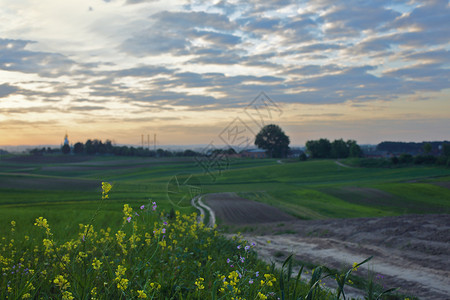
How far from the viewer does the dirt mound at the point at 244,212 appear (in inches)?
1239

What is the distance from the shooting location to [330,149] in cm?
12550

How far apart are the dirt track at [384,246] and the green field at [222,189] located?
8.21 meters

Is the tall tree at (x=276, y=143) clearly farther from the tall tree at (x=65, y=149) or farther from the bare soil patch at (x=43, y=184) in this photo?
the bare soil patch at (x=43, y=184)

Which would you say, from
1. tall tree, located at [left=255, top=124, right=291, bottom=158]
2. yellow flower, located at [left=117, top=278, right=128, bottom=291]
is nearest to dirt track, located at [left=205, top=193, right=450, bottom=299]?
yellow flower, located at [left=117, top=278, right=128, bottom=291]

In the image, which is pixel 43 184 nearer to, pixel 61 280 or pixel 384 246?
pixel 384 246

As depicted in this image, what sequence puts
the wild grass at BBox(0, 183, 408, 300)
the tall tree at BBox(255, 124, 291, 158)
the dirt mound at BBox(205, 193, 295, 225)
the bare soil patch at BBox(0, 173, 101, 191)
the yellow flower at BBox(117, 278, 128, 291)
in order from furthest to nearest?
1. the tall tree at BBox(255, 124, 291, 158)
2. the bare soil patch at BBox(0, 173, 101, 191)
3. the dirt mound at BBox(205, 193, 295, 225)
4. the wild grass at BBox(0, 183, 408, 300)
5. the yellow flower at BBox(117, 278, 128, 291)

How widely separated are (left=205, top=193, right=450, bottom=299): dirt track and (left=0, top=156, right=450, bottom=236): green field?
323 inches

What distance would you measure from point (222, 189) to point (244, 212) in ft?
71.7

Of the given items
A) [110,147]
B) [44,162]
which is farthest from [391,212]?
[110,147]

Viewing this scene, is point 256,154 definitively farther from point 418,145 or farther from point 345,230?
point 345,230

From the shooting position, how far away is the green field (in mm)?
24225

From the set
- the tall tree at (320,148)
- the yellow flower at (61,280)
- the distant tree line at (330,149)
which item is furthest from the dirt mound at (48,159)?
the yellow flower at (61,280)

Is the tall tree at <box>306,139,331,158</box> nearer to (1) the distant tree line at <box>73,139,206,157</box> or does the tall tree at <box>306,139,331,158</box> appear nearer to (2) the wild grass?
(1) the distant tree line at <box>73,139,206,157</box>

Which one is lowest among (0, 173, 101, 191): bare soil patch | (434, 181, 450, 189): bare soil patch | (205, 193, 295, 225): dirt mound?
(205, 193, 295, 225): dirt mound
